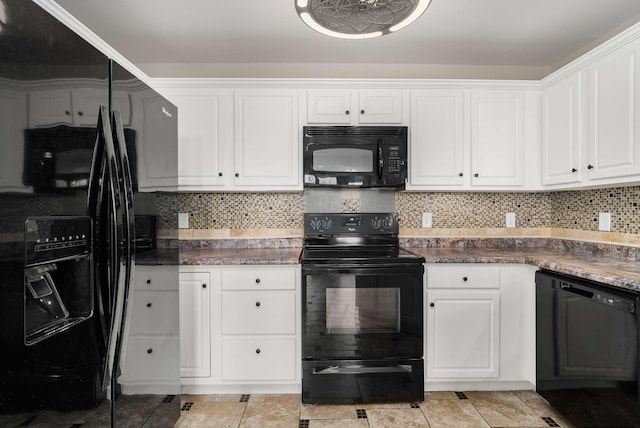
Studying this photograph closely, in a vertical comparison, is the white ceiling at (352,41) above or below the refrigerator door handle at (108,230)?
above

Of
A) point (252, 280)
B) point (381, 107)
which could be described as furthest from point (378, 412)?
point (381, 107)

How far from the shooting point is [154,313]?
1.52 meters

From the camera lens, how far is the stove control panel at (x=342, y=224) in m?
2.57

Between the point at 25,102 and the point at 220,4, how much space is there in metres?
1.43

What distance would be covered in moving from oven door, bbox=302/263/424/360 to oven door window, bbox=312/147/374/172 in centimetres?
71

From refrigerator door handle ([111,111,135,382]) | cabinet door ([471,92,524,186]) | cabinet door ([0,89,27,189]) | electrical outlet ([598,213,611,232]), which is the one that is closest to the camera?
cabinet door ([0,89,27,189])

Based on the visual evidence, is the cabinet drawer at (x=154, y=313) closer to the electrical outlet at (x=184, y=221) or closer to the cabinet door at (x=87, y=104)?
the cabinet door at (x=87, y=104)

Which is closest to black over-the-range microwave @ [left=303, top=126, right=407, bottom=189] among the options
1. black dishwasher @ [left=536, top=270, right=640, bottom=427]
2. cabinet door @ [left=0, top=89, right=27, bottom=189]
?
black dishwasher @ [left=536, top=270, right=640, bottom=427]

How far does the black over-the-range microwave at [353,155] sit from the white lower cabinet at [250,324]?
0.70 m

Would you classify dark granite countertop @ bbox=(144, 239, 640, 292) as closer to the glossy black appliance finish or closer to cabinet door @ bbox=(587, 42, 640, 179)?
the glossy black appliance finish

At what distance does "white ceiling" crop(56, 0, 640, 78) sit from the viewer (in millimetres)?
1974

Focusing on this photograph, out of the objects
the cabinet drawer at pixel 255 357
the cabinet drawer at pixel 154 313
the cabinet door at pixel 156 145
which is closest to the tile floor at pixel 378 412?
the cabinet drawer at pixel 255 357

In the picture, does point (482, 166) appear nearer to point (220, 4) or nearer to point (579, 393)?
point (579, 393)

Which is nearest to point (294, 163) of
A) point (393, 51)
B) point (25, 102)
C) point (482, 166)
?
point (393, 51)
